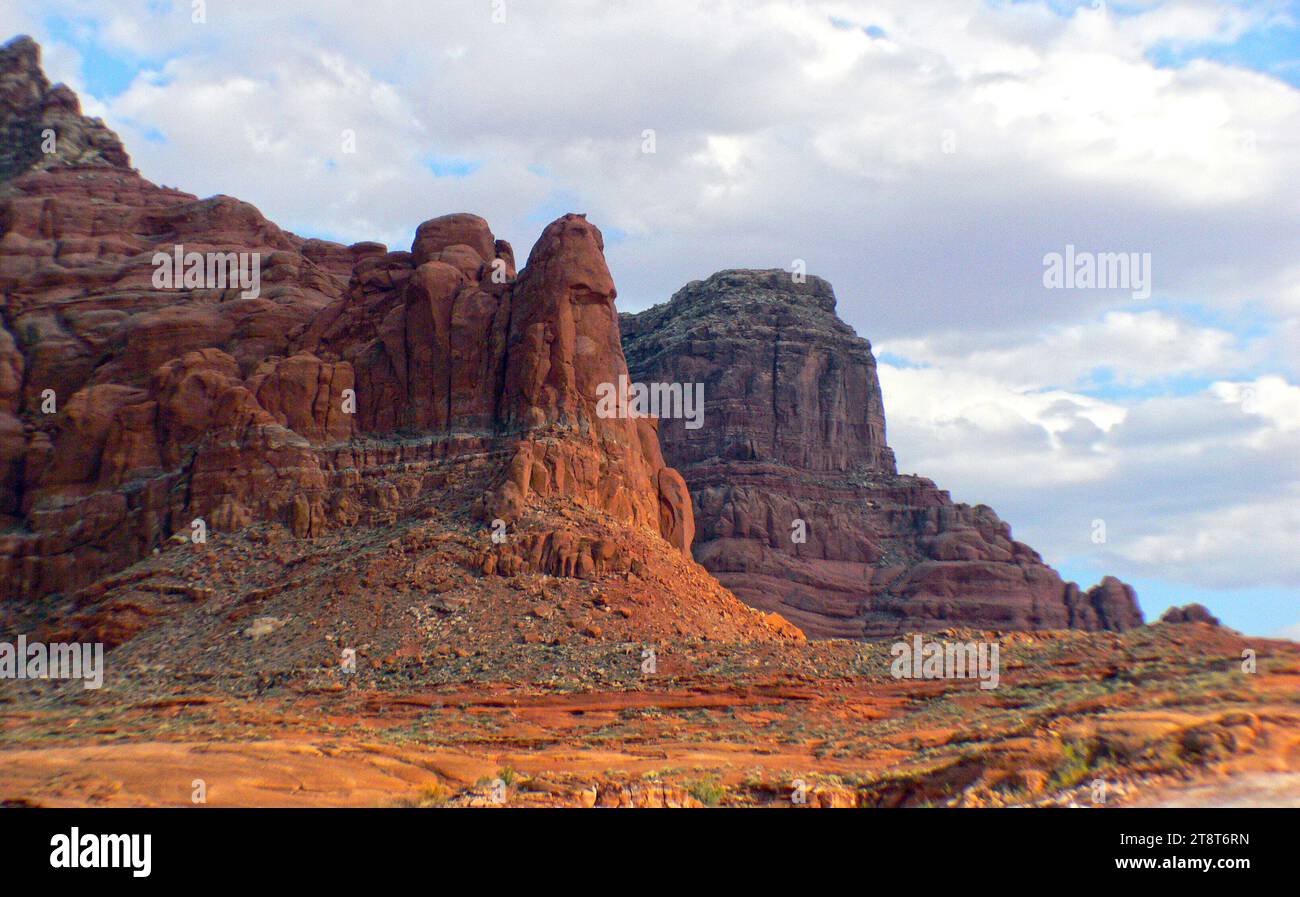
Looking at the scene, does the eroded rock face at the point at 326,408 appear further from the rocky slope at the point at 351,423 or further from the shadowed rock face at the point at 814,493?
the shadowed rock face at the point at 814,493

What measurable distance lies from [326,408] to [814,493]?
6602 cm

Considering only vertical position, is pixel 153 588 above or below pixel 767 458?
below

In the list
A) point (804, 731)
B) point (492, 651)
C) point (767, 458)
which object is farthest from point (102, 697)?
point (767, 458)

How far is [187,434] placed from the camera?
6369 cm

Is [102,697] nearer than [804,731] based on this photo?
No

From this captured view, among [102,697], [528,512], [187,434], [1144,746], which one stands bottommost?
[102,697]

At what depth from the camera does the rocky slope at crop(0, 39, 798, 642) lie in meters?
57.5

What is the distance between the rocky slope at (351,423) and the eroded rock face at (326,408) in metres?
0.11

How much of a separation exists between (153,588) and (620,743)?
1125 inches

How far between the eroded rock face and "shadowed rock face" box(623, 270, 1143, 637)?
38.5 m

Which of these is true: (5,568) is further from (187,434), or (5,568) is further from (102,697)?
(102,697)

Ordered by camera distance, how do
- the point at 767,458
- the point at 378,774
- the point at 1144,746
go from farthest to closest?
the point at 767,458 < the point at 378,774 < the point at 1144,746

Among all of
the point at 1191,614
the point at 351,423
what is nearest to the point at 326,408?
the point at 351,423
